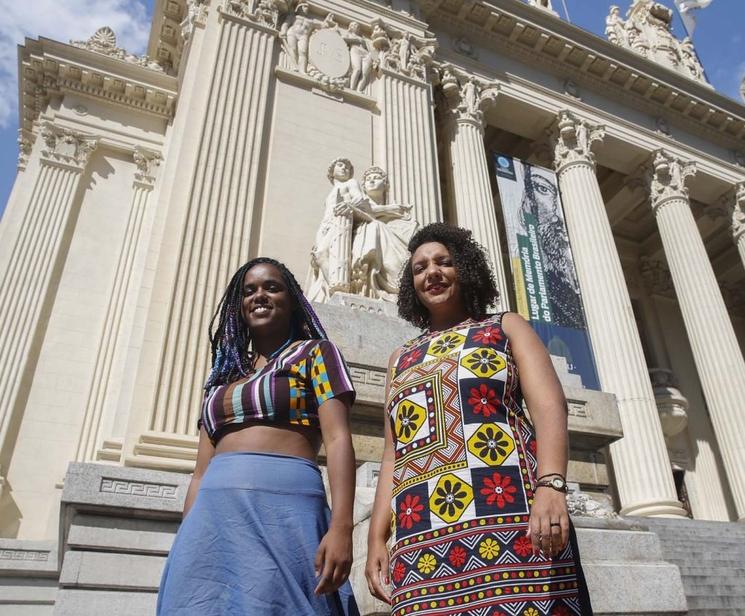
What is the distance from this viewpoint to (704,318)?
1532 cm

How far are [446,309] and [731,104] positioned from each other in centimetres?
2142

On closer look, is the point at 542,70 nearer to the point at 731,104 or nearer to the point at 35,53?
the point at 731,104

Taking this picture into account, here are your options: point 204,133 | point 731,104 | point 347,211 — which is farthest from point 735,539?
point 731,104

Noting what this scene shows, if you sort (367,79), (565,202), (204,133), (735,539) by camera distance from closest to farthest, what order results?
(735,539)
(204,133)
(367,79)
(565,202)

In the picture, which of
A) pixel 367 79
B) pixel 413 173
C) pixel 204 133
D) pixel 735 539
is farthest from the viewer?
pixel 367 79

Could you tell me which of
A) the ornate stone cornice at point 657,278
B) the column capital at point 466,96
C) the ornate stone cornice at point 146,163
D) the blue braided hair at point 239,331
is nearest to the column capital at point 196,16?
the ornate stone cornice at point 146,163

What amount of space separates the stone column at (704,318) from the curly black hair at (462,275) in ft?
45.4

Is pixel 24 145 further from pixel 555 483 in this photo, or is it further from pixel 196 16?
pixel 555 483

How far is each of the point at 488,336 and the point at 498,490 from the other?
1.72 feet

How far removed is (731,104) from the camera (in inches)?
764

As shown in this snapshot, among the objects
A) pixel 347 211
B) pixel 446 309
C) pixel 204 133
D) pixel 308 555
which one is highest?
pixel 204 133

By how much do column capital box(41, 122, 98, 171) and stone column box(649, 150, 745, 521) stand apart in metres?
14.8

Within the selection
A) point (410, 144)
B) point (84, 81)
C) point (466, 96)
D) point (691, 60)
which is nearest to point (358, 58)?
point (410, 144)

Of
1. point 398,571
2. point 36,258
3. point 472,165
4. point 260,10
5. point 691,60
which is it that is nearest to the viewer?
point 398,571
